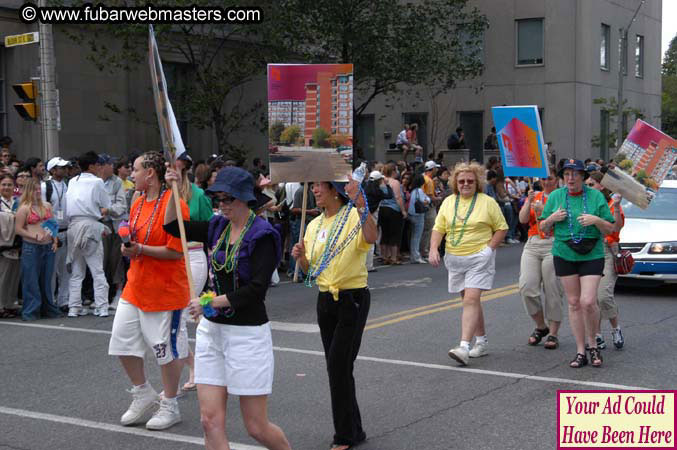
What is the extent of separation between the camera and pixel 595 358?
8.82 metres

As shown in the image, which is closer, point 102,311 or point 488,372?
point 488,372

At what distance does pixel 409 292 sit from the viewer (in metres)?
14.2

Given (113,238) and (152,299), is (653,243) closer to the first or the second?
(113,238)

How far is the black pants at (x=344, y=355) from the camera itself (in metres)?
6.30

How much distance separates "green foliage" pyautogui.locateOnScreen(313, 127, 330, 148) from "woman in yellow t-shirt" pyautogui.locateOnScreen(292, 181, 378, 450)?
28 centimetres

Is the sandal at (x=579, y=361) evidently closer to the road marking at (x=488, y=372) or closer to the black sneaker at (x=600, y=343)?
the road marking at (x=488, y=372)

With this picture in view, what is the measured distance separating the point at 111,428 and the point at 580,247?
4511mm

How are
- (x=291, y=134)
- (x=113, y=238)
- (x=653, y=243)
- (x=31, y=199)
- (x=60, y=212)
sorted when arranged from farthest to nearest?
(x=653, y=243), (x=113, y=238), (x=60, y=212), (x=31, y=199), (x=291, y=134)

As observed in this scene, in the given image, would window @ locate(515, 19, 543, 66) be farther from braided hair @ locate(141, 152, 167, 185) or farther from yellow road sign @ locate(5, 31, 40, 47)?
braided hair @ locate(141, 152, 167, 185)

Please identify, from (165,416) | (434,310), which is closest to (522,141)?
(434,310)

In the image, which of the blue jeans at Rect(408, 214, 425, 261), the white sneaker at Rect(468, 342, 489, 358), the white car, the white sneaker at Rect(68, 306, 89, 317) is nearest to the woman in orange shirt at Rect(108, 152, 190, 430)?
the white sneaker at Rect(468, 342, 489, 358)

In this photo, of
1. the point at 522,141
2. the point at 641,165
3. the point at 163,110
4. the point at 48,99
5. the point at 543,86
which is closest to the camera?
the point at 163,110

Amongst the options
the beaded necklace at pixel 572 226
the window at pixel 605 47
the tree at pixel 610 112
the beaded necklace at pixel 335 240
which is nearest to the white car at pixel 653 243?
the beaded necklace at pixel 572 226

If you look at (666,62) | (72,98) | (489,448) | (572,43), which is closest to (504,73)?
(572,43)
